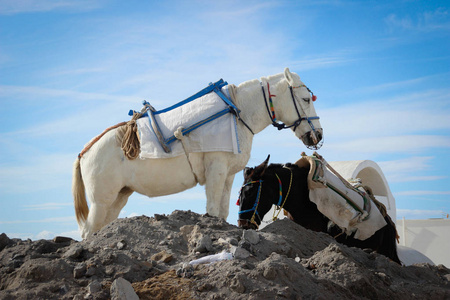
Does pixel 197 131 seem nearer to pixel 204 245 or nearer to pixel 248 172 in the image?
pixel 248 172

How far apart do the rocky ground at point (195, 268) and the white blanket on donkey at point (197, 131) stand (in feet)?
5.25

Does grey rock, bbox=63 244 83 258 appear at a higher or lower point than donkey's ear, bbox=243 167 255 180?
lower

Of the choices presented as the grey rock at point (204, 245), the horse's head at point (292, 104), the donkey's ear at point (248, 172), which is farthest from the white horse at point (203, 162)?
the grey rock at point (204, 245)

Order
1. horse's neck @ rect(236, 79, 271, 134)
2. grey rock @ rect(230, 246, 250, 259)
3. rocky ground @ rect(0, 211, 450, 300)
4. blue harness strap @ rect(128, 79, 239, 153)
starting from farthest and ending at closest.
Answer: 1. horse's neck @ rect(236, 79, 271, 134)
2. blue harness strap @ rect(128, 79, 239, 153)
3. grey rock @ rect(230, 246, 250, 259)
4. rocky ground @ rect(0, 211, 450, 300)

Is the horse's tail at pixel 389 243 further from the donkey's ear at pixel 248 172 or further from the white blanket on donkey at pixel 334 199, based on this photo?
the donkey's ear at pixel 248 172

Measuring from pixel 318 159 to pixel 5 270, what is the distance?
394 cm

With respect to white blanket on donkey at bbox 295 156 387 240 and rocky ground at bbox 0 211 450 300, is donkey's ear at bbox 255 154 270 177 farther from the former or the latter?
rocky ground at bbox 0 211 450 300

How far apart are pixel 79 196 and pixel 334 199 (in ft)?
11.4

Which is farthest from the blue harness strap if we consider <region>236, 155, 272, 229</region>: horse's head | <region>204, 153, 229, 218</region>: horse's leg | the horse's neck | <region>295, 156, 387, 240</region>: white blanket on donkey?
<region>295, 156, 387, 240</region>: white blanket on donkey

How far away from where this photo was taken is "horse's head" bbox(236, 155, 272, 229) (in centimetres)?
568

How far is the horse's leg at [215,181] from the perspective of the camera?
6160 millimetres

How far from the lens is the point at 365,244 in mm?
6902

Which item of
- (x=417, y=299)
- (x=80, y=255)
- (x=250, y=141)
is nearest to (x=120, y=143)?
(x=250, y=141)

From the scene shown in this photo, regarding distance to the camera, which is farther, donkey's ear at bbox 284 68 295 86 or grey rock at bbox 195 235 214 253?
donkey's ear at bbox 284 68 295 86
